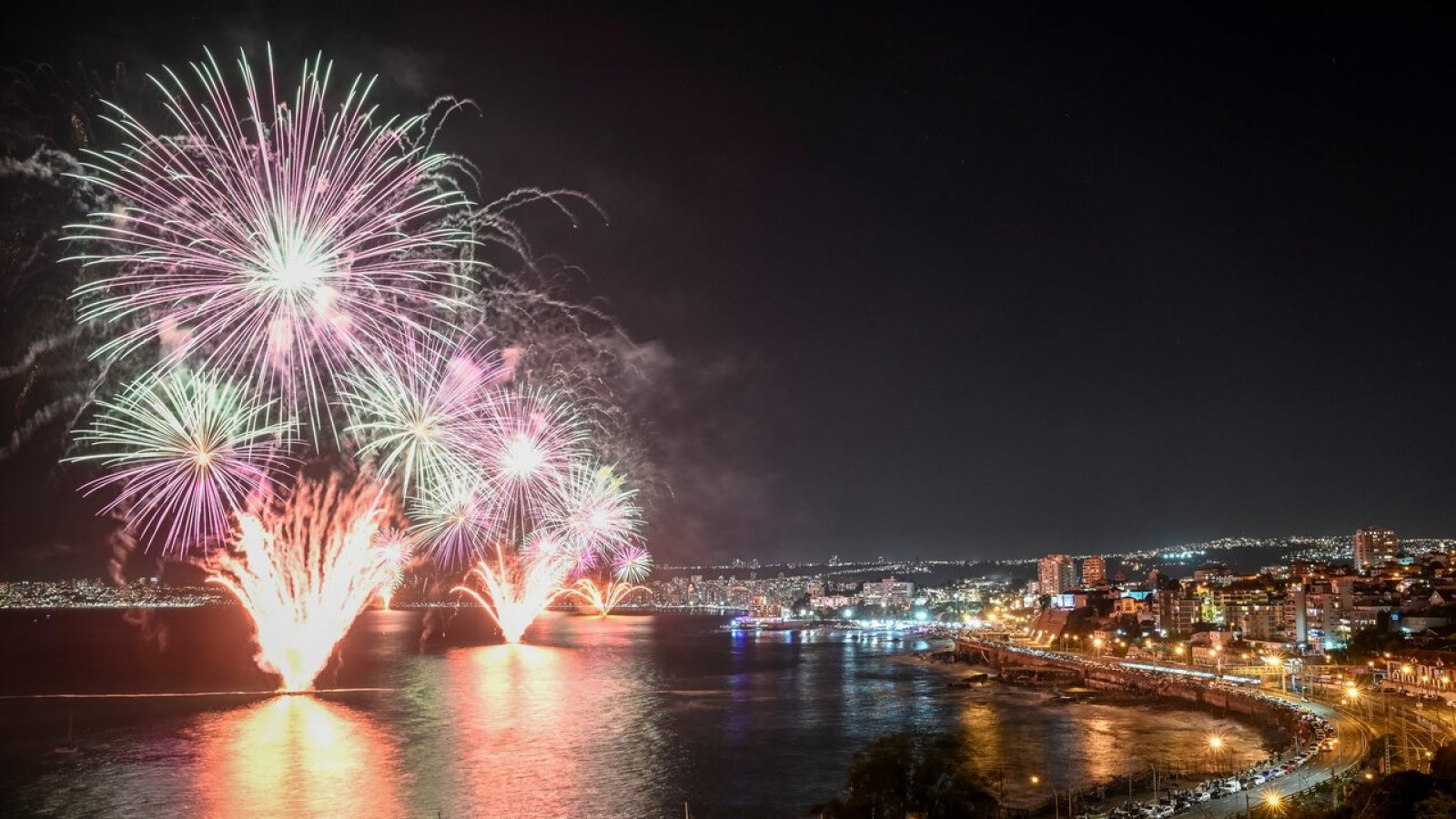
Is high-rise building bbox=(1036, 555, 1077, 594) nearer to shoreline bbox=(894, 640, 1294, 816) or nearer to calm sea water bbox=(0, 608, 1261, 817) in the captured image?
shoreline bbox=(894, 640, 1294, 816)

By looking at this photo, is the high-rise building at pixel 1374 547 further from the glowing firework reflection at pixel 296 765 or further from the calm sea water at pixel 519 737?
the glowing firework reflection at pixel 296 765

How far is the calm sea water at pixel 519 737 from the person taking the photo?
24.2 metres

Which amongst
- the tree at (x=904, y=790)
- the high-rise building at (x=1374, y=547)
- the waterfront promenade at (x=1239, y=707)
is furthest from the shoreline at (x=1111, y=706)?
the high-rise building at (x=1374, y=547)

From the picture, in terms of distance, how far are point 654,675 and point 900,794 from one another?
1510 inches

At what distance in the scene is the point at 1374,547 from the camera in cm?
10962

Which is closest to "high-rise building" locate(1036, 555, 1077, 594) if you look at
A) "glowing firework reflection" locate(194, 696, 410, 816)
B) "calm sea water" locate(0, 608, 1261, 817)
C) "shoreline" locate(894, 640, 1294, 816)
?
"shoreline" locate(894, 640, 1294, 816)

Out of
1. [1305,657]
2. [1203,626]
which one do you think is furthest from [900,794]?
[1203,626]

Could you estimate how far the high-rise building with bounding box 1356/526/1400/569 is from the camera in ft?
355

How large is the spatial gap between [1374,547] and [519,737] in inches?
4233

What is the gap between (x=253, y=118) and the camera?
1554 cm

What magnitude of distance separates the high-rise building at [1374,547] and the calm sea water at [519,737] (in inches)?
2875

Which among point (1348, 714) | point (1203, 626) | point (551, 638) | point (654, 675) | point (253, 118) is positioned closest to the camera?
point (253, 118)

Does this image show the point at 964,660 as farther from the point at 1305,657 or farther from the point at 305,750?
the point at 305,750

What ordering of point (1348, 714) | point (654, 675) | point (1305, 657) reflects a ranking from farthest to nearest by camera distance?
1. point (654, 675)
2. point (1305, 657)
3. point (1348, 714)
